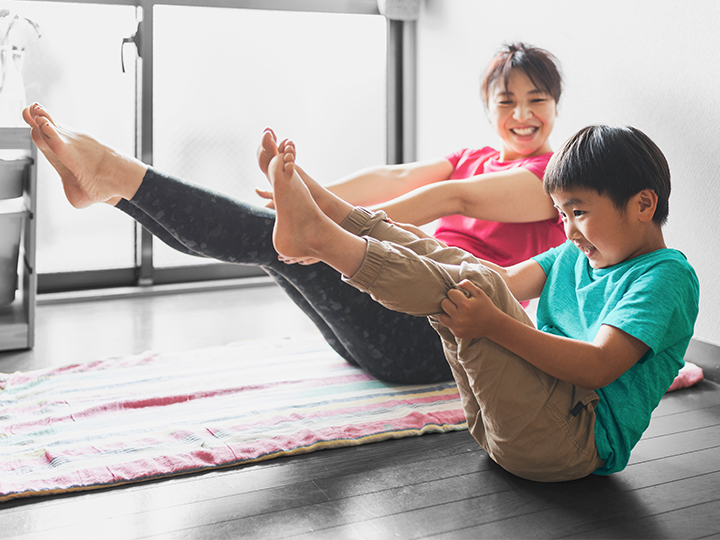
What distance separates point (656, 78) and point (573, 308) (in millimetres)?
1094

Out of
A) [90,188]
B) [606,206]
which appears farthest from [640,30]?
[90,188]

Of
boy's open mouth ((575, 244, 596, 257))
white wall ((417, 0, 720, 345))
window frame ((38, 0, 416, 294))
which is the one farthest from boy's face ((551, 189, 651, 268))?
window frame ((38, 0, 416, 294))

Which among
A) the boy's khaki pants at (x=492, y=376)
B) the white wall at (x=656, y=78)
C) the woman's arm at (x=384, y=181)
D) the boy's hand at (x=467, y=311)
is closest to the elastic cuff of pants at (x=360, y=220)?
the boy's khaki pants at (x=492, y=376)

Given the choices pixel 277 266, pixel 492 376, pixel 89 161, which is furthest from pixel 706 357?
pixel 89 161

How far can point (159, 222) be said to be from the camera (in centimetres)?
135

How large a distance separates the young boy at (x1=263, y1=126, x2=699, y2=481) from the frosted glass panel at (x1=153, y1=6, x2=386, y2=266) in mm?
1948

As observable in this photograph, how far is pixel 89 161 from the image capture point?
1332 mm

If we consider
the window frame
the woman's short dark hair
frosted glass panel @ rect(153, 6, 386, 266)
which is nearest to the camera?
the woman's short dark hair

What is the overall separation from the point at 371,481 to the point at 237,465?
260mm

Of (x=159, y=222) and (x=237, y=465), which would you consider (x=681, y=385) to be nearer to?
(x=237, y=465)

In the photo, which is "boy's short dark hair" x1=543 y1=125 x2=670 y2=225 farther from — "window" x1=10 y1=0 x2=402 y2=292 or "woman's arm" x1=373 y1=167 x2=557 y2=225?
"window" x1=10 y1=0 x2=402 y2=292

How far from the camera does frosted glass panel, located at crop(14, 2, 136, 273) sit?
2.70 meters

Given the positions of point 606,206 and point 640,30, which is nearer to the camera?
point 606,206

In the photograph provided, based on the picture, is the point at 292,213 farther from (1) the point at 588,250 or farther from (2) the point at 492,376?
(1) the point at 588,250
